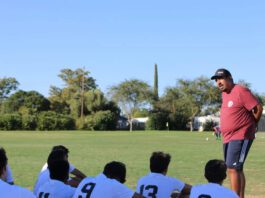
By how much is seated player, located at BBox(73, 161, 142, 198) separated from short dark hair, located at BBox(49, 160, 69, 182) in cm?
26

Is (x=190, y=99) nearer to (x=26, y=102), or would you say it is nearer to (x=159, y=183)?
(x=26, y=102)

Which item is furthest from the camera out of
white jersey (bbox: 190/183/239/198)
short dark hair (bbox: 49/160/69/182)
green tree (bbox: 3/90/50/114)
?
green tree (bbox: 3/90/50/114)

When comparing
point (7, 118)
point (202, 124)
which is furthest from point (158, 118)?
point (7, 118)

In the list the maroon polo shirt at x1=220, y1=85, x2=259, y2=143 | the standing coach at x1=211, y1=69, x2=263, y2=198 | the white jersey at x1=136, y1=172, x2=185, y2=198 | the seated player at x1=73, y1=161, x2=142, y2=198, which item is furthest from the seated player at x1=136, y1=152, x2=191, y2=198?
the maroon polo shirt at x1=220, y1=85, x2=259, y2=143

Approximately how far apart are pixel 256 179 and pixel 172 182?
7594 mm

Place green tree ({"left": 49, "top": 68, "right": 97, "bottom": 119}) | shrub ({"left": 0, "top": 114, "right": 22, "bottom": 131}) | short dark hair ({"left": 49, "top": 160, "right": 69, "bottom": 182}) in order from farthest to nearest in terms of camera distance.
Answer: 1. green tree ({"left": 49, "top": 68, "right": 97, "bottom": 119})
2. shrub ({"left": 0, "top": 114, "right": 22, "bottom": 131})
3. short dark hair ({"left": 49, "top": 160, "right": 69, "bottom": 182})

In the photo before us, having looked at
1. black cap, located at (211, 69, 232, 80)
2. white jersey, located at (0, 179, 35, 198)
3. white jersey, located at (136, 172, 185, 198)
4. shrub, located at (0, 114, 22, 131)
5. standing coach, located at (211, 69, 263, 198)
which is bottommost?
white jersey, located at (136, 172, 185, 198)

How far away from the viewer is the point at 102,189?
515cm

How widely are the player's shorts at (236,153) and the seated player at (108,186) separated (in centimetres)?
244

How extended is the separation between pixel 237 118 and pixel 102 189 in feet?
10.6

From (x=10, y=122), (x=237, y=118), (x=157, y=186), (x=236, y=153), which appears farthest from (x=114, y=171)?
(x=10, y=122)

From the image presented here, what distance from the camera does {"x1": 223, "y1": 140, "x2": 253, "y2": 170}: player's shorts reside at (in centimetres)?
736

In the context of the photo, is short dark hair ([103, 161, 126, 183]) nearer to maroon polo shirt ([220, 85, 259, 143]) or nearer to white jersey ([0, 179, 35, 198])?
white jersey ([0, 179, 35, 198])

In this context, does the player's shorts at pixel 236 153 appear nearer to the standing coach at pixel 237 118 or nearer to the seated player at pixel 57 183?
the standing coach at pixel 237 118
